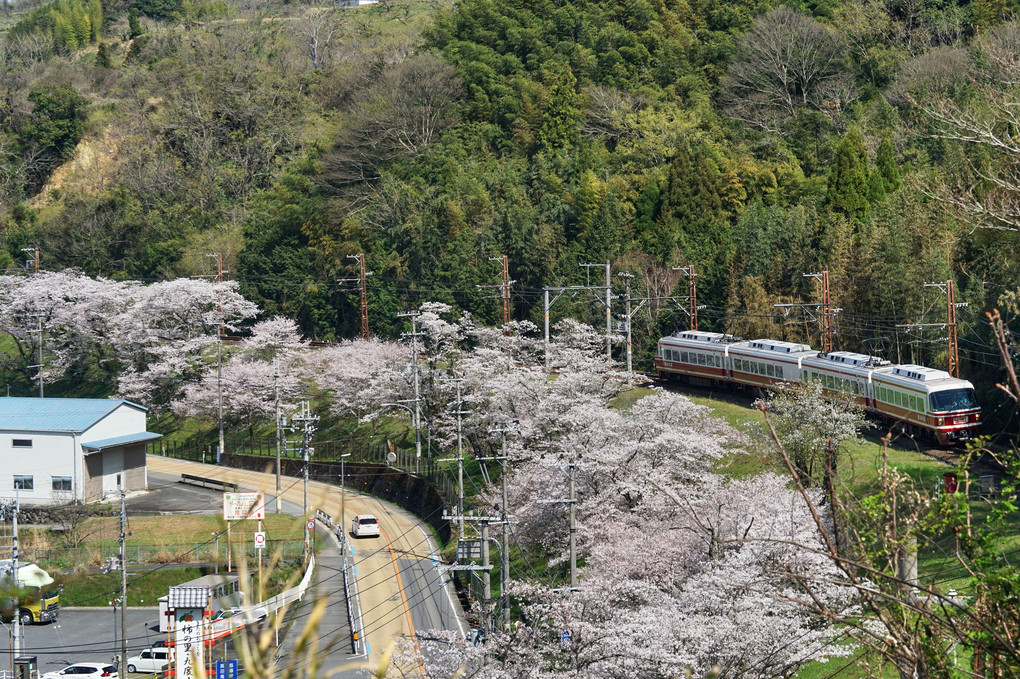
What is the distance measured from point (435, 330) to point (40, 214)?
145 feet

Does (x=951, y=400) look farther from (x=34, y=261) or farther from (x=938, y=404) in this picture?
(x=34, y=261)

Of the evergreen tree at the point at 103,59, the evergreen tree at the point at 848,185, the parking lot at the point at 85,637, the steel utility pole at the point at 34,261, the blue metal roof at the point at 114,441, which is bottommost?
the parking lot at the point at 85,637

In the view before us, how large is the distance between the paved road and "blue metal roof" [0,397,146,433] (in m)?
10.1

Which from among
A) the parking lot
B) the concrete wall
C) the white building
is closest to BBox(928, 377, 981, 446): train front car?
the parking lot

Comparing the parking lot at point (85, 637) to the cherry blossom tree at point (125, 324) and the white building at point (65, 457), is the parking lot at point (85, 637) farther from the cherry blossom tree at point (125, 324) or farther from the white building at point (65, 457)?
the cherry blossom tree at point (125, 324)

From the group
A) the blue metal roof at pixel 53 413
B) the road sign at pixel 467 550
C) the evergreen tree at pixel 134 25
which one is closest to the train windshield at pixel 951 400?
the road sign at pixel 467 550

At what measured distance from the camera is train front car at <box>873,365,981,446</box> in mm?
31312

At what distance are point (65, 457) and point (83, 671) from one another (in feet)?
65.6

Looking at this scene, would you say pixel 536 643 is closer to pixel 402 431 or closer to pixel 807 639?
pixel 807 639

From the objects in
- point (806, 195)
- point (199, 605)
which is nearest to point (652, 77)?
point (806, 195)

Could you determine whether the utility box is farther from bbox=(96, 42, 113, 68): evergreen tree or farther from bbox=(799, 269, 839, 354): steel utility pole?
bbox=(96, 42, 113, 68): evergreen tree

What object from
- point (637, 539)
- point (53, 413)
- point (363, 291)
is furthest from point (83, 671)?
point (363, 291)

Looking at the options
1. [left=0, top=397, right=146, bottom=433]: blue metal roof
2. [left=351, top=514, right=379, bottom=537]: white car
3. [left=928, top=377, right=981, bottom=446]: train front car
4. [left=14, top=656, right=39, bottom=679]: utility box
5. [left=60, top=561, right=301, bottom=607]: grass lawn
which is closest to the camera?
[left=14, top=656, right=39, bottom=679]: utility box

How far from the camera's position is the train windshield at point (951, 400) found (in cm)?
3128
